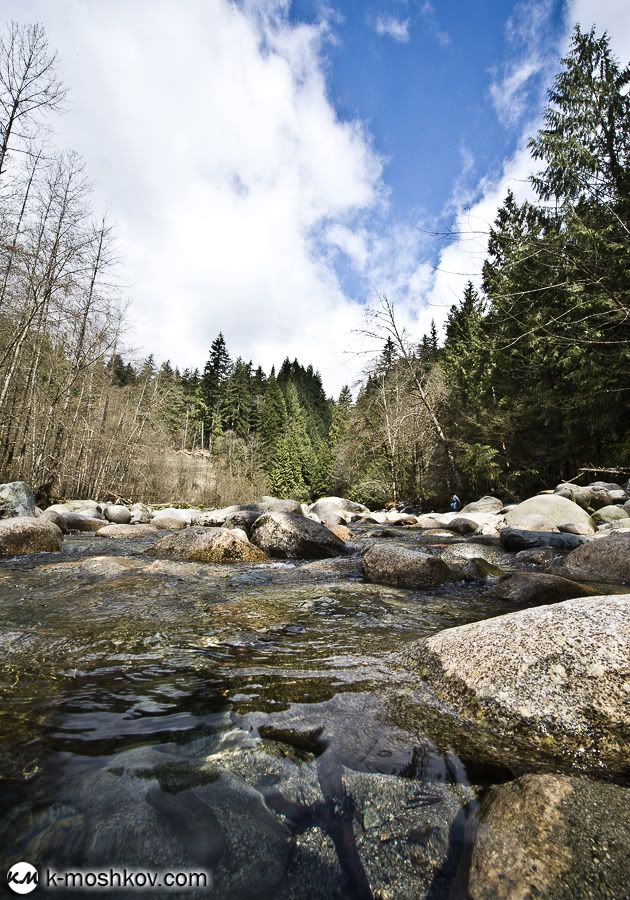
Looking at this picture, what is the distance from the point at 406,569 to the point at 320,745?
3785 millimetres

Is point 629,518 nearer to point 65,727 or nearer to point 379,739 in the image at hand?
point 379,739

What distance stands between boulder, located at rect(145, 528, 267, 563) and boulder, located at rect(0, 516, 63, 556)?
183cm

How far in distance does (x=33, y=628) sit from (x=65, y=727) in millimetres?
1639

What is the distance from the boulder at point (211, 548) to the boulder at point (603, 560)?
15.5 ft

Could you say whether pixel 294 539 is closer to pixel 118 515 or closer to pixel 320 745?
pixel 320 745

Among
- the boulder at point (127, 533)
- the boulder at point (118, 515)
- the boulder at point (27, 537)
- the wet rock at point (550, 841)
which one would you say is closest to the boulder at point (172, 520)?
the boulder at point (118, 515)

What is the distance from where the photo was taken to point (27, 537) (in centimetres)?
708

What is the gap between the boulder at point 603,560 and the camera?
216 inches

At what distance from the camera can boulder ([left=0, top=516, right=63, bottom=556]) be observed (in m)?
6.83

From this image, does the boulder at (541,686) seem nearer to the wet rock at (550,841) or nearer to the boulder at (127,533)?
the wet rock at (550,841)

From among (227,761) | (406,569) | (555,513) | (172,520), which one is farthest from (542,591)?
(172,520)

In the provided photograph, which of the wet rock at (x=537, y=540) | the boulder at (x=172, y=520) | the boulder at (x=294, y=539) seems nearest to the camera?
the boulder at (x=294, y=539)

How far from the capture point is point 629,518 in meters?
9.68

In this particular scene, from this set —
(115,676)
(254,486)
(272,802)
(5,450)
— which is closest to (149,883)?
(272,802)
